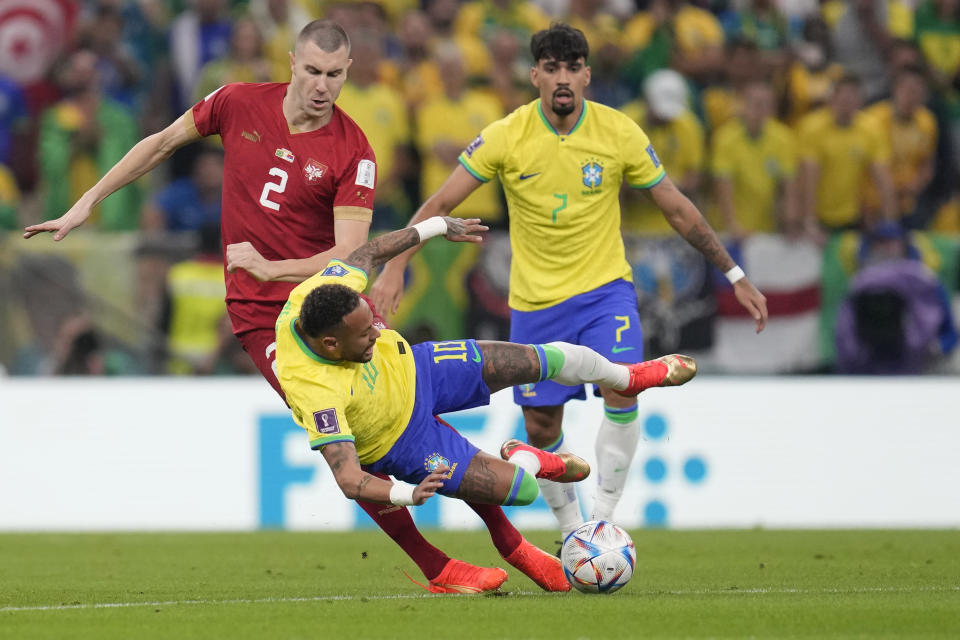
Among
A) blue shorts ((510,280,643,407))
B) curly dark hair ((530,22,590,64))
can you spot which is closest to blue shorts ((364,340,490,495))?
blue shorts ((510,280,643,407))

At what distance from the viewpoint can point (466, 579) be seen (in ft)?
26.0

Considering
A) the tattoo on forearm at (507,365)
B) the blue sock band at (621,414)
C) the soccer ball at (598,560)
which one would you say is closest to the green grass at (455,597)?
the soccer ball at (598,560)

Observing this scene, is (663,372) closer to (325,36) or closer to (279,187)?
(279,187)

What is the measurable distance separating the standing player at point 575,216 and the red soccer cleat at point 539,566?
45.9 inches

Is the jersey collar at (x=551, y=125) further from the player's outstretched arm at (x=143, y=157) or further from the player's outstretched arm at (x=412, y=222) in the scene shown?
the player's outstretched arm at (x=143, y=157)

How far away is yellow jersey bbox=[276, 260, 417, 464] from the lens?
705 centimetres

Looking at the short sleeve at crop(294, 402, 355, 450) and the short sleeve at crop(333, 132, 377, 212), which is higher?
the short sleeve at crop(333, 132, 377, 212)

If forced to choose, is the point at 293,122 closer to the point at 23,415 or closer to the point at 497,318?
the point at 497,318

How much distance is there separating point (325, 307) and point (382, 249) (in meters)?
0.91

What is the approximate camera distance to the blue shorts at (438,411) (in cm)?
749

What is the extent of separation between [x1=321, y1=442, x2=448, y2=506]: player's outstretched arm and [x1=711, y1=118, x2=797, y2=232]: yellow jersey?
8.40m

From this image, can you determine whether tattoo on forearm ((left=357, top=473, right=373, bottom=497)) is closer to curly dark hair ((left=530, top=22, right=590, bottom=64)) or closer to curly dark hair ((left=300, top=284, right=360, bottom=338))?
curly dark hair ((left=300, top=284, right=360, bottom=338))

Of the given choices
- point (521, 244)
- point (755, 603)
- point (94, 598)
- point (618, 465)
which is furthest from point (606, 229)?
point (94, 598)

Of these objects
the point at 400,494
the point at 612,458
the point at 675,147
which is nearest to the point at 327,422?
the point at 400,494
